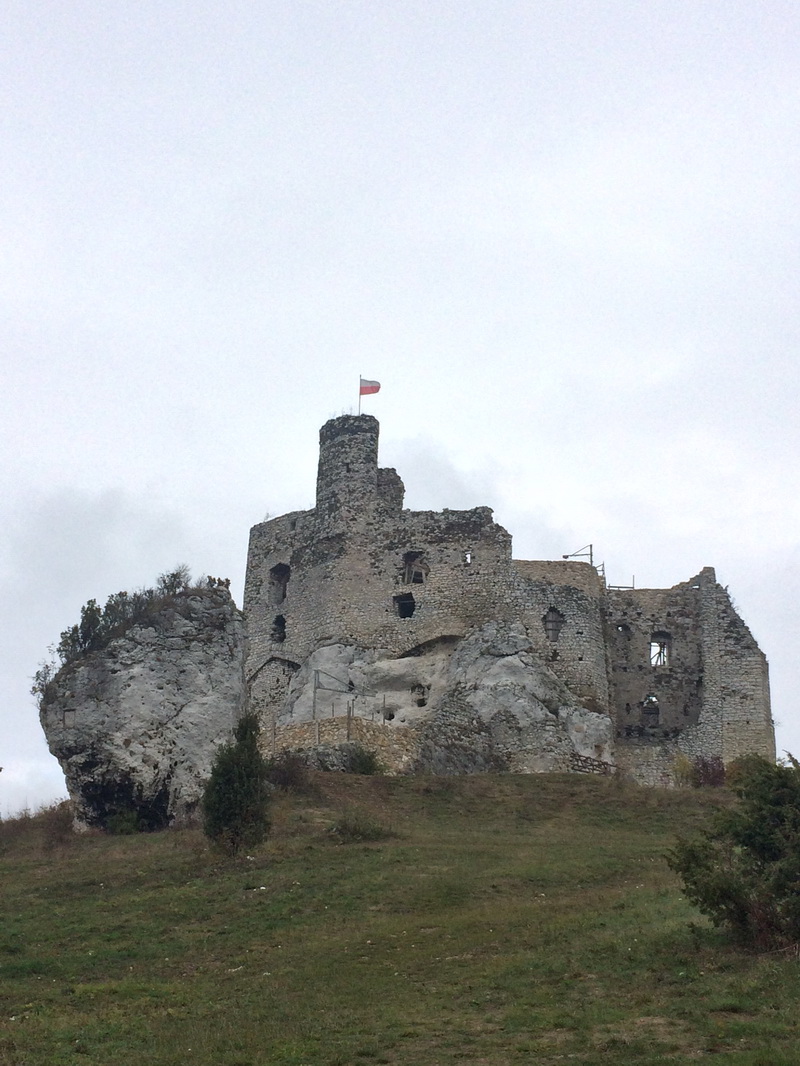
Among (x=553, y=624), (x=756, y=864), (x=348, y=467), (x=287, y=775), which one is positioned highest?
(x=348, y=467)

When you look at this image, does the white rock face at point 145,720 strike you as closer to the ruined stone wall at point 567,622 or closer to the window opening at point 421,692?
the window opening at point 421,692

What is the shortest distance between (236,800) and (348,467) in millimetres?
21598

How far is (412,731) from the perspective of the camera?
38.7m

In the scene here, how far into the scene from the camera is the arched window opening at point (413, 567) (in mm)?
44344

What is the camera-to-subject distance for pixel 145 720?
97.3 feet

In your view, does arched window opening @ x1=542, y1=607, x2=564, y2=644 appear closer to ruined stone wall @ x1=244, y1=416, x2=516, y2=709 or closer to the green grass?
ruined stone wall @ x1=244, y1=416, x2=516, y2=709

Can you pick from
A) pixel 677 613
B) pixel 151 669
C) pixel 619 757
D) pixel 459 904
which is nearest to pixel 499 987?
pixel 459 904

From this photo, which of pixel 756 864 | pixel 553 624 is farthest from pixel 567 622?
pixel 756 864

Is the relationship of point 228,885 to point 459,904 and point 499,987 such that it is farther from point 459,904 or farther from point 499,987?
point 499,987

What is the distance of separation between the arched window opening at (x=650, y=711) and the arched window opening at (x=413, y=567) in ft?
28.8

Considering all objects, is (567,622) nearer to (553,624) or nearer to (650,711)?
(553,624)

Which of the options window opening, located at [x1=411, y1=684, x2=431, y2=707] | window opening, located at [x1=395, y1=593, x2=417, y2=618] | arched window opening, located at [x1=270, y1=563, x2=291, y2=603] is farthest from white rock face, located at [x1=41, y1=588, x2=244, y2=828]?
arched window opening, located at [x1=270, y1=563, x2=291, y2=603]

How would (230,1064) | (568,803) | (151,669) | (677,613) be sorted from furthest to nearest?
(677,613)
(568,803)
(151,669)
(230,1064)

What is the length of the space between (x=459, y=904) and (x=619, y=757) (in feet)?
70.1
